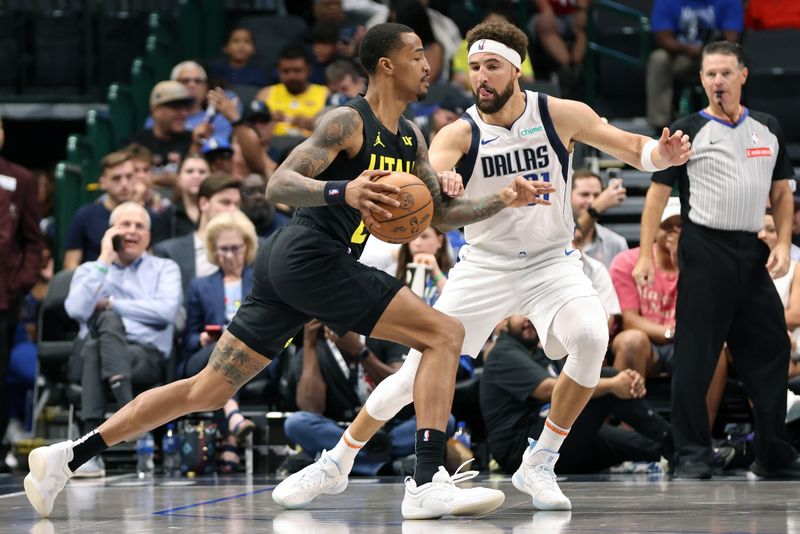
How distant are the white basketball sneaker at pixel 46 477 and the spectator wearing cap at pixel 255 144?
19.3 feet

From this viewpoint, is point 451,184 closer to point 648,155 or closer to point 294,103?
point 648,155

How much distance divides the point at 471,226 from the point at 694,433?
2406mm

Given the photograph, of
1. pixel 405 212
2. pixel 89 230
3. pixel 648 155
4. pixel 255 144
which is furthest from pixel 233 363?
pixel 255 144

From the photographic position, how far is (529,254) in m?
6.70

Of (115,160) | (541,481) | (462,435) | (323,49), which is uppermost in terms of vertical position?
(323,49)

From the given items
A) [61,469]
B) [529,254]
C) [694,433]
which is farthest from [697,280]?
[61,469]

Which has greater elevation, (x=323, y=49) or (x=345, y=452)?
(x=323, y=49)

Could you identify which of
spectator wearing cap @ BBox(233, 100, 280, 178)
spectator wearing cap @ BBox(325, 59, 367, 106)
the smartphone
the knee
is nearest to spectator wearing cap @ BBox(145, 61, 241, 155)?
spectator wearing cap @ BBox(233, 100, 280, 178)

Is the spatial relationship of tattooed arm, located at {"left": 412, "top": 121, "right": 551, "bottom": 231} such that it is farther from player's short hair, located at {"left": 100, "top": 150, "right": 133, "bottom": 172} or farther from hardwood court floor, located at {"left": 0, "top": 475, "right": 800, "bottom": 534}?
player's short hair, located at {"left": 100, "top": 150, "right": 133, "bottom": 172}

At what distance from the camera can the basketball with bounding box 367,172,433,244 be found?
221 inches

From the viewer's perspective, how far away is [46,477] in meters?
6.19

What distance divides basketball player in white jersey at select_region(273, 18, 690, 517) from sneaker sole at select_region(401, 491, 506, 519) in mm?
808

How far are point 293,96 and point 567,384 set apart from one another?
7.38m

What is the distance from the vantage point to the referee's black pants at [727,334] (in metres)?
A: 8.30
